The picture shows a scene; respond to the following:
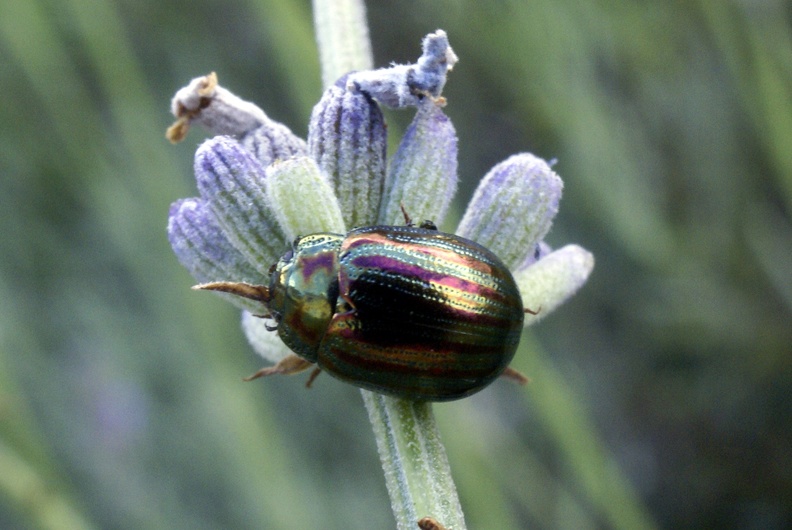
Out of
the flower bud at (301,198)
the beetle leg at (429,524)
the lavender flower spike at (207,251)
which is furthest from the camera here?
the lavender flower spike at (207,251)

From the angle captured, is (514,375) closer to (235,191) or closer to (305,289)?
(305,289)

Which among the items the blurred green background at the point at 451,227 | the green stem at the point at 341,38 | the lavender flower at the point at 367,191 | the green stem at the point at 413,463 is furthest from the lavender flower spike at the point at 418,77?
the blurred green background at the point at 451,227

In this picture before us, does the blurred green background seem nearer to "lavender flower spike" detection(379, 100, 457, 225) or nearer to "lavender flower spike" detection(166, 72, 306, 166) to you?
"lavender flower spike" detection(166, 72, 306, 166)

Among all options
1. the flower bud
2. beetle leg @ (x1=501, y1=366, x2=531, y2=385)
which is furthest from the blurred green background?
the flower bud

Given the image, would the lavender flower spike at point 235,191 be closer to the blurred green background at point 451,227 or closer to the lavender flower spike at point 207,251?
the lavender flower spike at point 207,251

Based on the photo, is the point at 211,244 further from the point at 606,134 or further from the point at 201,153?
the point at 606,134
